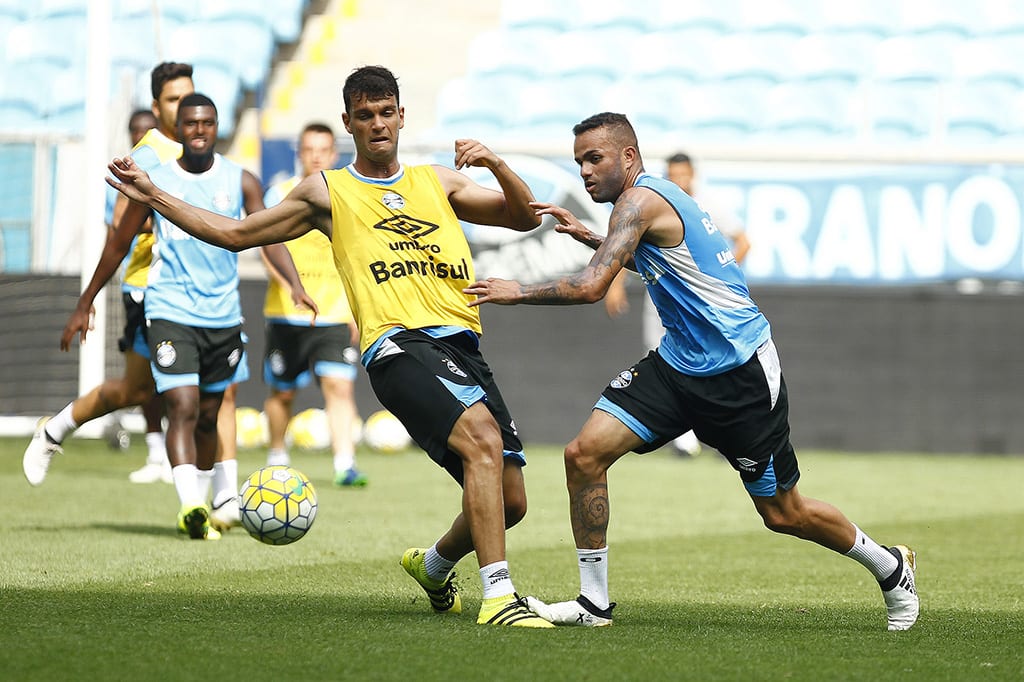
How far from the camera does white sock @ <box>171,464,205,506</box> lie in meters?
8.19

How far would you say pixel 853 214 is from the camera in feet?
54.2

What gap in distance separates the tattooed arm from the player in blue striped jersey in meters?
0.07

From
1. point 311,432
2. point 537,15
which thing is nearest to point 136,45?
point 537,15

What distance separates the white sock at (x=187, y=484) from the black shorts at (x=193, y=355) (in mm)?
462

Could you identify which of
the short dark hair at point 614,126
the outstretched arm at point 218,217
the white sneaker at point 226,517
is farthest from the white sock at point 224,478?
the short dark hair at point 614,126

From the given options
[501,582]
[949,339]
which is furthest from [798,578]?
[949,339]

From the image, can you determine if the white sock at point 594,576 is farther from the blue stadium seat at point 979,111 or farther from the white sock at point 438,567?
the blue stadium seat at point 979,111

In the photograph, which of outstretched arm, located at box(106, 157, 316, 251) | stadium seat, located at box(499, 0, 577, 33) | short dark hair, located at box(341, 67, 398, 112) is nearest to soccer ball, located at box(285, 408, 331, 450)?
stadium seat, located at box(499, 0, 577, 33)

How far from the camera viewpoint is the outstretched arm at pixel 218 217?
18.9ft

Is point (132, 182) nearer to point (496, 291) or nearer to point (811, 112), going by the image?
point (496, 291)

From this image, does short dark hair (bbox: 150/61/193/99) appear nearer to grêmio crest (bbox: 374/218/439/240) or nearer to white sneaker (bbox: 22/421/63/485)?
white sneaker (bbox: 22/421/63/485)

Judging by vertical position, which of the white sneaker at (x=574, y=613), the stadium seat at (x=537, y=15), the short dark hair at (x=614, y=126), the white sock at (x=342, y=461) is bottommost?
the white sock at (x=342, y=461)

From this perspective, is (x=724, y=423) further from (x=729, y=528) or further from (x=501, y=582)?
(x=729, y=528)

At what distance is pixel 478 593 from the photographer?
21.7ft
